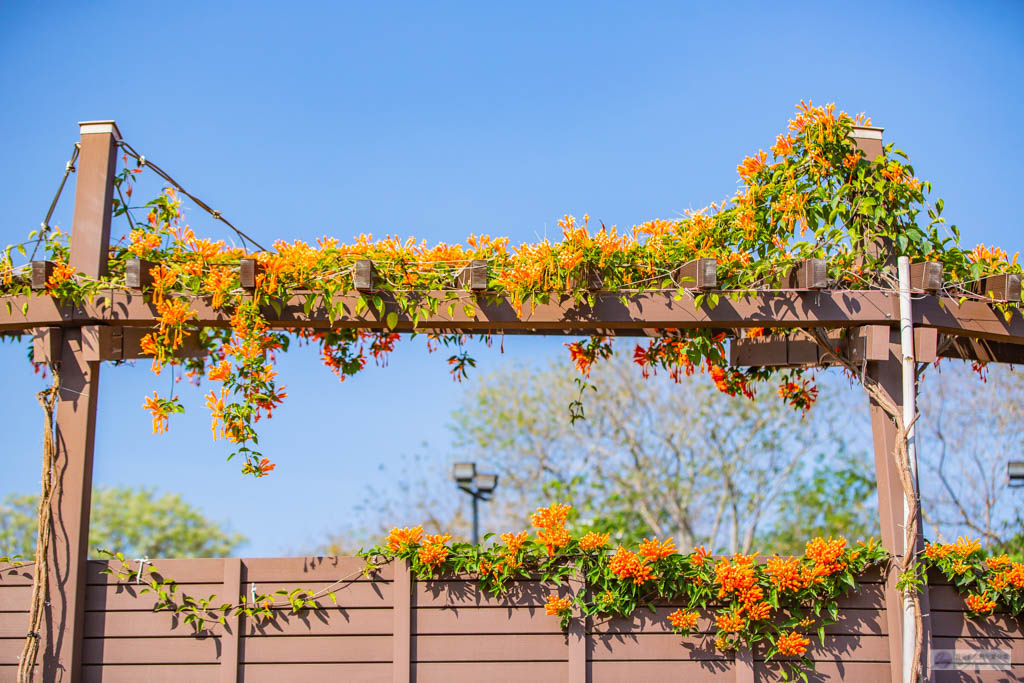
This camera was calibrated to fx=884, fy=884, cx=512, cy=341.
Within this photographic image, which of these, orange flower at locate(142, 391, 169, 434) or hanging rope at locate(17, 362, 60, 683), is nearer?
hanging rope at locate(17, 362, 60, 683)

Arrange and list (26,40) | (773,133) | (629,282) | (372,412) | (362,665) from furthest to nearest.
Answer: (372,412) → (26,40) → (773,133) → (629,282) → (362,665)

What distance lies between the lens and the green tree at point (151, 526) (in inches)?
674

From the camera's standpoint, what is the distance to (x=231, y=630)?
3.24m

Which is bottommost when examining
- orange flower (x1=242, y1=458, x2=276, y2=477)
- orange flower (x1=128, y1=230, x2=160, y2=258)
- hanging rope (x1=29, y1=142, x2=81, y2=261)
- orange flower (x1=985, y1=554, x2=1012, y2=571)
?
orange flower (x1=985, y1=554, x2=1012, y2=571)

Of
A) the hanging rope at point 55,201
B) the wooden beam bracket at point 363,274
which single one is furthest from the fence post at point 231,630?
the hanging rope at point 55,201

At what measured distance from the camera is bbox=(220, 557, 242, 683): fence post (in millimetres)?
3211

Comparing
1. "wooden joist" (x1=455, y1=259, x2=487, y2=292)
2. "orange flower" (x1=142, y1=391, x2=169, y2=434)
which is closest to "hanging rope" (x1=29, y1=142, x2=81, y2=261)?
"orange flower" (x1=142, y1=391, x2=169, y2=434)

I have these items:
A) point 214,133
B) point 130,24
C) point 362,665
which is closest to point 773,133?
point 362,665

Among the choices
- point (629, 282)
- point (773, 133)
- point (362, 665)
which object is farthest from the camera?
point (773, 133)

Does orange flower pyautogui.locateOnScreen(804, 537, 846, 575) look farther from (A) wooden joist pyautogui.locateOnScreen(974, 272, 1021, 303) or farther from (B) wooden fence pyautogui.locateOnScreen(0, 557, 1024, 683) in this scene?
(A) wooden joist pyautogui.locateOnScreen(974, 272, 1021, 303)

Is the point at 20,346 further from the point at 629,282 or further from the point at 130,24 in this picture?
the point at 130,24

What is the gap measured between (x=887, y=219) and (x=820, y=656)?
1.71 meters

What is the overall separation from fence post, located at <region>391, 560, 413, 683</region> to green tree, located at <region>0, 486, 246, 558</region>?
15028 mm

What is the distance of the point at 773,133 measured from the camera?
371 cm
